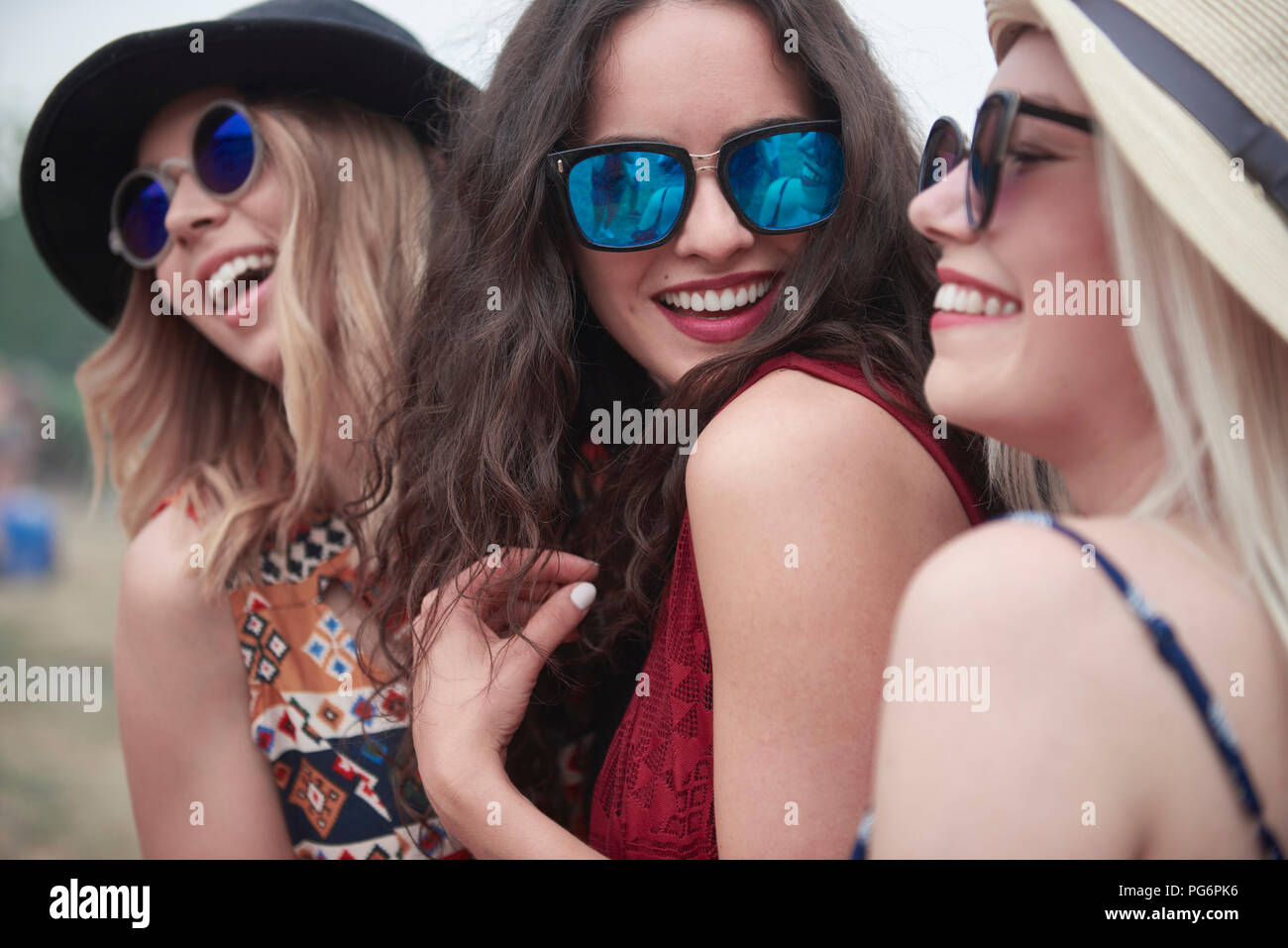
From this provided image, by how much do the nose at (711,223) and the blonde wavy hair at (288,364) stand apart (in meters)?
0.91

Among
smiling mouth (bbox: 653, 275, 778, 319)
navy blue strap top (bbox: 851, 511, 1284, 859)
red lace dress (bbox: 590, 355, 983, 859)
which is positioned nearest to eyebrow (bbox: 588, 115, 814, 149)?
smiling mouth (bbox: 653, 275, 778, 319)

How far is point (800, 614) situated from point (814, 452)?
0.81ft

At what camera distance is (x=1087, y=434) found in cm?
127

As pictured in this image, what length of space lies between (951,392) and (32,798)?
277 inches

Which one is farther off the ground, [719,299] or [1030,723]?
[719,299]

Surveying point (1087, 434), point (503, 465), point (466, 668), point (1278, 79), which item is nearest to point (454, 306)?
point (503, 465)

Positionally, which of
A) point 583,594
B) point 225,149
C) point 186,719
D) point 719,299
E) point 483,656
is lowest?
point 186,719

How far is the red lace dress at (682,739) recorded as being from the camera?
1.76 m

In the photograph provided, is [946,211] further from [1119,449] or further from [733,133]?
[733,133]

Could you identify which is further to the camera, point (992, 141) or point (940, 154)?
point (940, 154)

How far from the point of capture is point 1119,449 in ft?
4.14

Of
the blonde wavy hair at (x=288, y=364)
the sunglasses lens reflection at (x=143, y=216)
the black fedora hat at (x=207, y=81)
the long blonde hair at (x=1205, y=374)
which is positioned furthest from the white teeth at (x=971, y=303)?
the sunglasses lens reflection at (x=143, y=216)

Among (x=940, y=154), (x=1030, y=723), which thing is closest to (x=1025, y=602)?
(x=1030, y=723)

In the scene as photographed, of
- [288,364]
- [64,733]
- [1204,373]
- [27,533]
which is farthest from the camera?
[27,533]
